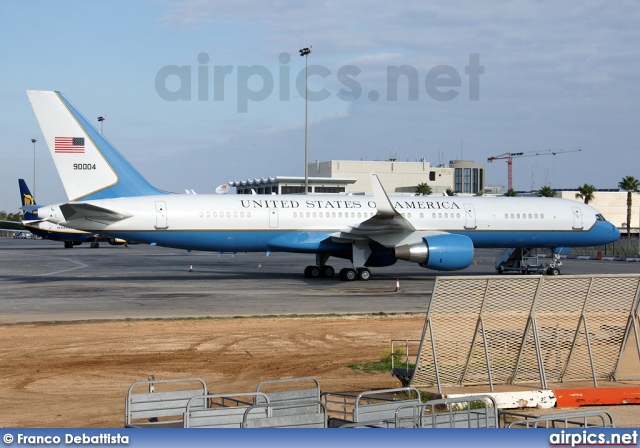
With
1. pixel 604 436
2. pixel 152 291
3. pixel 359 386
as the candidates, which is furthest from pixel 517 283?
pixel 152 291

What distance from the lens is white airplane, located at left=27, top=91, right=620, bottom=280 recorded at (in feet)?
105

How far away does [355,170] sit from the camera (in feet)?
398

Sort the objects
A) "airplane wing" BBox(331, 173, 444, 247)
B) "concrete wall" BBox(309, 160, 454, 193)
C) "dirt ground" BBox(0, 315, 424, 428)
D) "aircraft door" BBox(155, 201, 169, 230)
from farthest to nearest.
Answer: "concrete wall" BBox(309, 160, 454, 193)
"aircraft door" BBox(155, 201, 169, 230)
"airplane wing" BBox(331, 173, 444, 247)
"dirt ground" BBox(0, 315, 424, 428)

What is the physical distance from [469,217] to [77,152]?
17.5 metres

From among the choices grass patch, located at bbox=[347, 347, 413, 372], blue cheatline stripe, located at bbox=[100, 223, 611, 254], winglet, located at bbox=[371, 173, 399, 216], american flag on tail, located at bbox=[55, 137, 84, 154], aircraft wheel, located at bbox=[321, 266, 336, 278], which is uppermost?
american flag on tail, located at bbox=[55, 137, 84, 154]

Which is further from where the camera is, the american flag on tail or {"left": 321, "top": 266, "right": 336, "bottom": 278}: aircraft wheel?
{"left": 321, "top": 266, "right": 336, "bottom": 278}: aircraft wheel

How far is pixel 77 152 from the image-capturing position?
32312mm

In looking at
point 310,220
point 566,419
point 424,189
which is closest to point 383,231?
point 310,220

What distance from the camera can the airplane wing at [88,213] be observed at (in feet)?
100

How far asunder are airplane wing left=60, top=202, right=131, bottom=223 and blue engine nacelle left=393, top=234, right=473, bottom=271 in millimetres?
11368

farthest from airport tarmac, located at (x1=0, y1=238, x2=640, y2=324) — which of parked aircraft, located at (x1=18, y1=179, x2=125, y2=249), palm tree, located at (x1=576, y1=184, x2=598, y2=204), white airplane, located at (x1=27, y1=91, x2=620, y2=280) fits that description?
palm tree, located at (x1=576, y1=184, x2=598, y2=204)

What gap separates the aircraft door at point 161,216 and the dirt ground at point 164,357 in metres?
11.1

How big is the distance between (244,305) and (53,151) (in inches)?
455

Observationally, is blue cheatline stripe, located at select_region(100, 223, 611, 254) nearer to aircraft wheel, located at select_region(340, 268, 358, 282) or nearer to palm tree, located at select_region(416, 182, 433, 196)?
aircraft wheel, located at select_region(340, 268, 358, 282)
